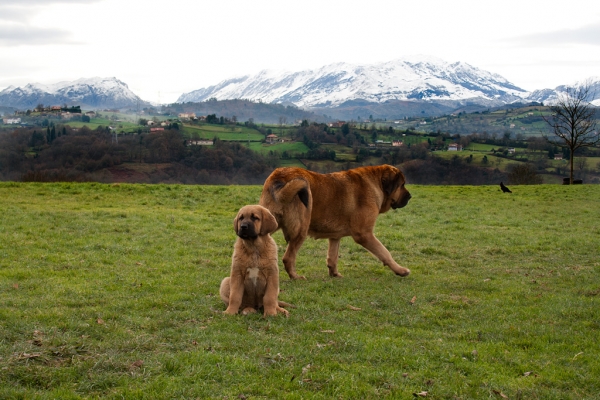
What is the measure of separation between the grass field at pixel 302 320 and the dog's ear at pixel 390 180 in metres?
1.85

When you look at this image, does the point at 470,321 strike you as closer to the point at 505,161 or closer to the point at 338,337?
the point at 338,337

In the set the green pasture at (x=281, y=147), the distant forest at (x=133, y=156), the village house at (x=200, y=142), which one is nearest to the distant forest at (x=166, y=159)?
the distant forest at (x=133, y=156)

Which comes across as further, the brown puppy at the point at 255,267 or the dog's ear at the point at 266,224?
the dog's ear at the point at 266,224

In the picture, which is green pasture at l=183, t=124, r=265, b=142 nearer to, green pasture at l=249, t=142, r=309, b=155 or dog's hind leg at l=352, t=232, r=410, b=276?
green pasture at l=249, t=142, r=309, b=155

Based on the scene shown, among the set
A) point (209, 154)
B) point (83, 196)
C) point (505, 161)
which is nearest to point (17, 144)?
point (209, 154)

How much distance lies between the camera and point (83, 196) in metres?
26.2

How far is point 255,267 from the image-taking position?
324 inches

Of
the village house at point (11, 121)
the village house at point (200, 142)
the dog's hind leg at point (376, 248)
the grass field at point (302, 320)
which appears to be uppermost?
the village house at point (11, 121)

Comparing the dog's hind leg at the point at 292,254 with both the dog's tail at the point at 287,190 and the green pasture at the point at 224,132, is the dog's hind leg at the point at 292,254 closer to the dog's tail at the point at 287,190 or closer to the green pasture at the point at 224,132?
the dog's tail at the point at 287,190

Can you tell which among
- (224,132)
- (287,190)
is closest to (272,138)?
(224,132)

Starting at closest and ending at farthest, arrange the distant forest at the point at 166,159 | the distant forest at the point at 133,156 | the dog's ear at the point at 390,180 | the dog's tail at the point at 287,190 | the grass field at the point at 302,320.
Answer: the grass field at the point at 302,320
the dog's tail at the point at 287,190
the dog's ear at the point at 390,180
the distant forest at the point at 166,159
the distant forest at the point at 133,156

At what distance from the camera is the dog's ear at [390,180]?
12250mm

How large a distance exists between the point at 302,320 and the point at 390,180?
516 centimetres

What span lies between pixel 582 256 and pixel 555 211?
1250 centimetres
